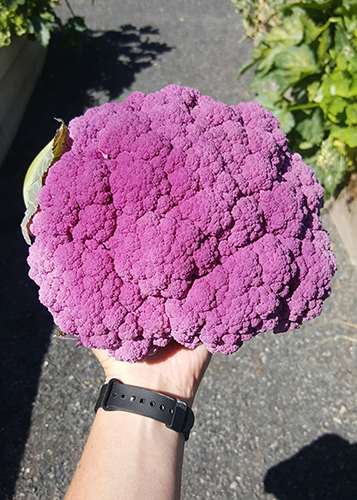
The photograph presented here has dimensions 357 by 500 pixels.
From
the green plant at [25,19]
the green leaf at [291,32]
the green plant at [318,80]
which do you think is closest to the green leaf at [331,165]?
the green plant at [318,80]

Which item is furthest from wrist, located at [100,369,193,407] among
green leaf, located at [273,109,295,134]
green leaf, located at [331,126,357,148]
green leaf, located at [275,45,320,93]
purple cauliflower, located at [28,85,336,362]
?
green leaf, located at [275,45,320,93]

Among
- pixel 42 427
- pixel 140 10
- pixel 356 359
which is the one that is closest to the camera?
pixel 42 427

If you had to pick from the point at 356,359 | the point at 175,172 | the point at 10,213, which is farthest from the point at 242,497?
the point at 10,213

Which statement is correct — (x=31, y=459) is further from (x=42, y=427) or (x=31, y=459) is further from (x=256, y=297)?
(x=256, y=297)

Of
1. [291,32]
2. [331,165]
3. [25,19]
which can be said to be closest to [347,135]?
[331,165]

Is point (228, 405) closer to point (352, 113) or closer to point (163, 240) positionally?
point (163, 240)

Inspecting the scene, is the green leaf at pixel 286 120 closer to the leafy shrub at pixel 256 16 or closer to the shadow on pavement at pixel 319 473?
the leafy shrub at pixel 256 16
